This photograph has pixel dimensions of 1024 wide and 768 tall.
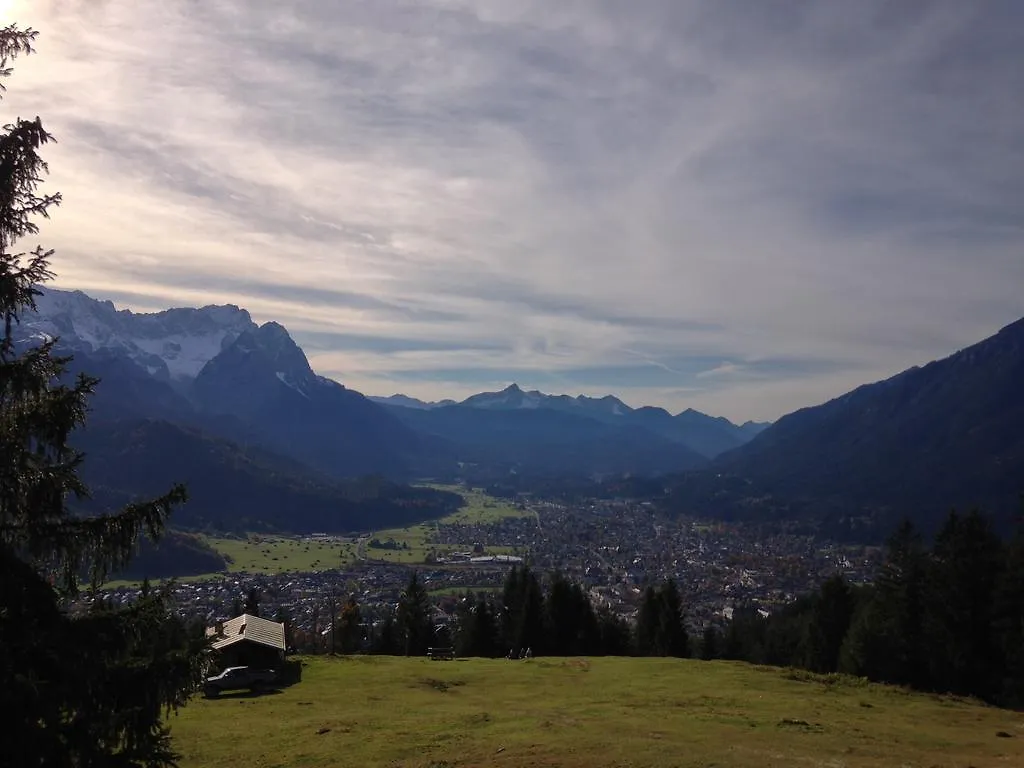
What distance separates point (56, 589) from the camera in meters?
12.8

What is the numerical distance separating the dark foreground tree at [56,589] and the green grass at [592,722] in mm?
11358

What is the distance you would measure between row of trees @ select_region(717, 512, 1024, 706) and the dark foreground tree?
169ft

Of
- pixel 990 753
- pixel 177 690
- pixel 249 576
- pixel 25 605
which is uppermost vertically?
pixel 25 605

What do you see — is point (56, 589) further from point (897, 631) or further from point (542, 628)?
point (542, 628)

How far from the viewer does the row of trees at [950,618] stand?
47469mm

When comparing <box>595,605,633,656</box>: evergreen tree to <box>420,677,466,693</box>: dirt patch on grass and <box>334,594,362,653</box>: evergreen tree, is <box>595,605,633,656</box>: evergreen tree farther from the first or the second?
<box>420,677,466,693</box>: dirt patch on grass

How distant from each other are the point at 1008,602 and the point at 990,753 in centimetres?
3011

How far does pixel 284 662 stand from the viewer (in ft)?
139


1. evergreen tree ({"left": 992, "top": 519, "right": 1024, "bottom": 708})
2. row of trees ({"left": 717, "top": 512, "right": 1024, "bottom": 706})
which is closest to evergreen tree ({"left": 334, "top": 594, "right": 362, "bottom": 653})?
row of trees ({"left": 717, "top": 512, "right": 1024, "bottom": 706})

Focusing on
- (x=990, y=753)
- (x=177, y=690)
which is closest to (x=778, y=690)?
(x=990, y=753)

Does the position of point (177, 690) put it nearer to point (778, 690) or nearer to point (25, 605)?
point (25, 605)

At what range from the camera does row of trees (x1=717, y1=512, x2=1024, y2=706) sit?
4747 centimetres

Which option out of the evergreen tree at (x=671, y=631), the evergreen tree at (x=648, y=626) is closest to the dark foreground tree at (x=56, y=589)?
the evergreen tree at (x=671, y=631)

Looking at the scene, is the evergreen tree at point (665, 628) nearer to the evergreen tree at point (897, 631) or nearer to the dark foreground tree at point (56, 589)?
the evergreen tree at point (897, 631)
